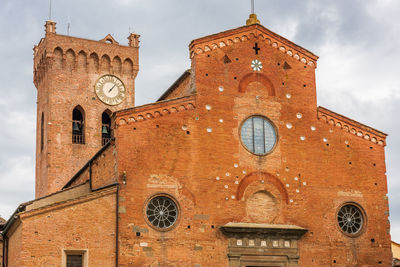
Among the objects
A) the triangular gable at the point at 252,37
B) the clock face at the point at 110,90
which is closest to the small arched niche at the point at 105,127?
the clock face at the point at 110,90

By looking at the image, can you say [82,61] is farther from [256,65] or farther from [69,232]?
[69,232]

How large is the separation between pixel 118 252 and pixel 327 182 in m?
8.93

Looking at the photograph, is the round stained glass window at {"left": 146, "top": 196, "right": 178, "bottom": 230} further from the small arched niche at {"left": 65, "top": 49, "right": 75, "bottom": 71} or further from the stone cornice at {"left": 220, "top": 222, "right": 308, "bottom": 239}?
the small arched niche at {"left": 65, "top": 49, "right": 75, "bottom": 71}

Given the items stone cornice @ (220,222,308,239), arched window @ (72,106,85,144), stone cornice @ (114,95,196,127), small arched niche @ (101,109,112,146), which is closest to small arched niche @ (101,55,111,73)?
small arched niche @ (101,109,112,146)

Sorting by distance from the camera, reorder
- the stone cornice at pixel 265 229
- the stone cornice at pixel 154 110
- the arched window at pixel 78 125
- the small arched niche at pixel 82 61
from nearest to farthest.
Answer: the stone cornice at pixel 154 110 < the stone cornice at pixel 265 229 < the arched window at pixel 78 125 < the small arched niche at pixel 82 61

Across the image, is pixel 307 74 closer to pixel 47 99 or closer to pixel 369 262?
pixel 369 262

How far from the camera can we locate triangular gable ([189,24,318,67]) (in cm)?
2642

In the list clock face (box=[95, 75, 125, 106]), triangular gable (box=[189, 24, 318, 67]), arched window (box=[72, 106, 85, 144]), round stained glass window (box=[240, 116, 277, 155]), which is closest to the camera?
round stained glass window (box=[240, 116, 277, 155])

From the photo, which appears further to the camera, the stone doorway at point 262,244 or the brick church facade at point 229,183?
the stone doorway at point 262,244

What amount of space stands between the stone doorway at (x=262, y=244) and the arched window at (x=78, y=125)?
17384mm

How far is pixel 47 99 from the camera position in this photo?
39969 mm

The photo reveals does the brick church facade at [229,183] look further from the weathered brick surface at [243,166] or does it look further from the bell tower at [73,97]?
the bell tower at [73,97]

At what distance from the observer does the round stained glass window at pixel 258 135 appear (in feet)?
86.0

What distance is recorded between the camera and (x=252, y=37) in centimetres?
2747
